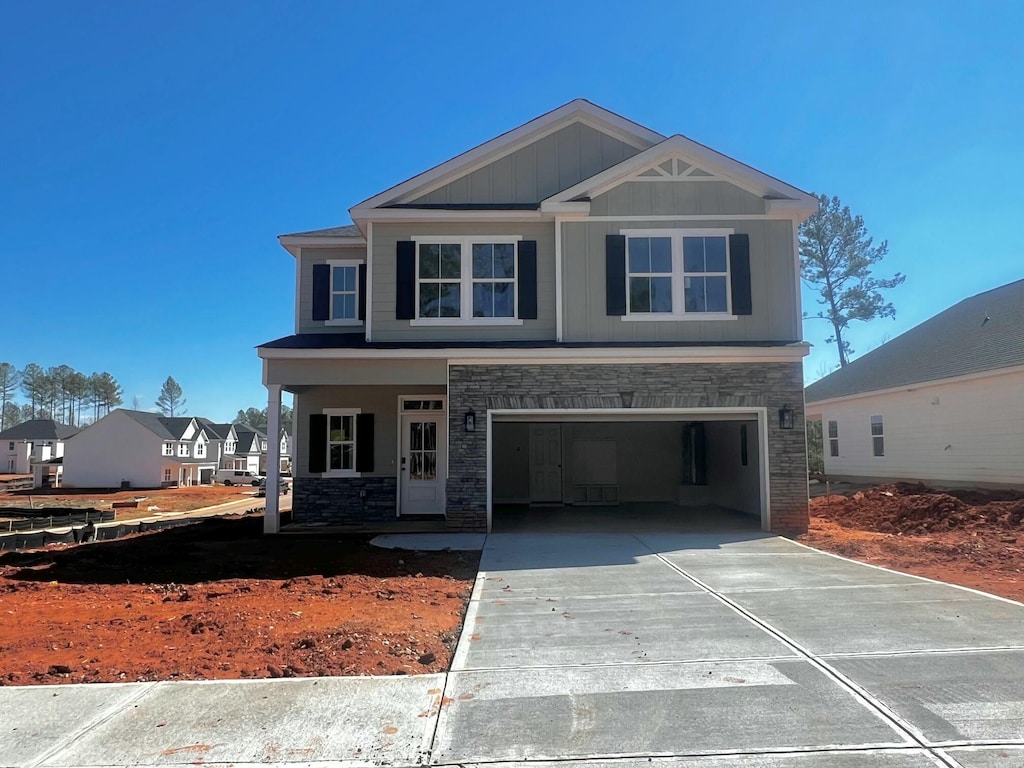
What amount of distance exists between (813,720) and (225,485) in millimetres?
51786

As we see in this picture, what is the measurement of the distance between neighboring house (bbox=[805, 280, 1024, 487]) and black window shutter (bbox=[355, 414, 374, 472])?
14.4 m

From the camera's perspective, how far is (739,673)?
464cm

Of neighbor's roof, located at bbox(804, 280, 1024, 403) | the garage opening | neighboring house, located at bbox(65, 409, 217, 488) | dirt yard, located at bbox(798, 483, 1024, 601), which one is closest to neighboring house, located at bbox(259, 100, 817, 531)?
dirt yard, located at bbox(798, 483, 1024, 601)

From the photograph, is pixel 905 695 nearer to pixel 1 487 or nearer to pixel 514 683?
pixel 514 683

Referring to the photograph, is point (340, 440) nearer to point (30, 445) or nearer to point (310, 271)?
point (310, 271)

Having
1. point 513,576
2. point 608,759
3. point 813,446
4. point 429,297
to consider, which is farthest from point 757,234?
point 813,446

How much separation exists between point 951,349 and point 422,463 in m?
15.3

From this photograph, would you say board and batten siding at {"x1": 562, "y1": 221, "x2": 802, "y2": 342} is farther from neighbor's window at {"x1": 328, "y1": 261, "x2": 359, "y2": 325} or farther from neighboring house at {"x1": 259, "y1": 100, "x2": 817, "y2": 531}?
neighbor's window at {"x1": 328, "y1": 261, "x2": 359, "y2": 325}

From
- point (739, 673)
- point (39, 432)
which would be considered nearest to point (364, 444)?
point (739, 673)

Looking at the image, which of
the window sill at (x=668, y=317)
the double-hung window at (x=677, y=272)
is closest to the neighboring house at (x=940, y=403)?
the double-hung window at (x=677, y=272)

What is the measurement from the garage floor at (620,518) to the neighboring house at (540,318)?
0.57 metres

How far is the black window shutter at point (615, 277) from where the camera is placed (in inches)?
475

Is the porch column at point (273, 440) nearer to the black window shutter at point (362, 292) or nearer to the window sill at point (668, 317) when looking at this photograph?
the black window shutter at point (362, 292)

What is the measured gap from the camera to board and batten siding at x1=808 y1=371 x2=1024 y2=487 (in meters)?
15.8
